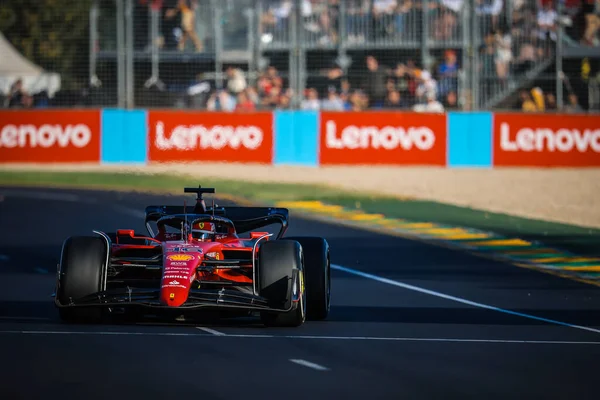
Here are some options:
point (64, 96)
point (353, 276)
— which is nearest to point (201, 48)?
point (64, 96)

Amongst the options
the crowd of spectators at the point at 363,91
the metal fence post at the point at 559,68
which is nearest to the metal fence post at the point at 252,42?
the crowd of spectators at the point at 363,91

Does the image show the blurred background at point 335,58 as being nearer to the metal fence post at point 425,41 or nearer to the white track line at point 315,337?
the metal fence post at point 425,41

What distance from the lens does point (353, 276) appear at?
50.1ft

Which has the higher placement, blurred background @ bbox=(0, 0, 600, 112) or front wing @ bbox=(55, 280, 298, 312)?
blurred background @ bbox=(0, 0, 600, 112)

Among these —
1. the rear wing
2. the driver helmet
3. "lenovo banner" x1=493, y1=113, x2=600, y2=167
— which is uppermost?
"lenovo banner" x1=493, y1=113, x2=600, y2=167

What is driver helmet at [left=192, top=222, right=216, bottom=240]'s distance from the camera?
11453 mm

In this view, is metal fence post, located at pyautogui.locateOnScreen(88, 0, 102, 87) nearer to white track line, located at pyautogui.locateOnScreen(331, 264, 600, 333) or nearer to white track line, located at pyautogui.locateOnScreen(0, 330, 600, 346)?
white track line, located at pyautogui.locateOnScreen(331, 264, 600, 333)

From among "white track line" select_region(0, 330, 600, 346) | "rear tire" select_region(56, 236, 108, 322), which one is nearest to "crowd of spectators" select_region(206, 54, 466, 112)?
"rear tire" select_region(56, 236, 108, 322)

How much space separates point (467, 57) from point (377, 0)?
2541 millimetres

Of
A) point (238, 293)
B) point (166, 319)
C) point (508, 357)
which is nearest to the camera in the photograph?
point (508, 357)

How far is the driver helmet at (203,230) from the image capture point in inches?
451

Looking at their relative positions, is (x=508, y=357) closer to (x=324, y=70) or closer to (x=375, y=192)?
(x=375, y=192)

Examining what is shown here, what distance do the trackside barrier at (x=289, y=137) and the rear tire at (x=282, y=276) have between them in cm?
2066

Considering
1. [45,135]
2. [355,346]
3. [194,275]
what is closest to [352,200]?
Result: [45,135]
